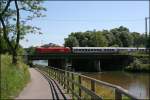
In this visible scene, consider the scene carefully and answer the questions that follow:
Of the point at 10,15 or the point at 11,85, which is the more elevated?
the point at 10,15

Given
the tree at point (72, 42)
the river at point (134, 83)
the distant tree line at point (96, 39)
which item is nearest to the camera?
the river at point (134, 83)

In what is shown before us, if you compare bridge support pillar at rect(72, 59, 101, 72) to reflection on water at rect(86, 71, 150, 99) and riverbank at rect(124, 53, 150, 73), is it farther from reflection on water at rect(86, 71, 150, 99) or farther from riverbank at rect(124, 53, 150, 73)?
reflection on water at rect(86, 71, 150, 99)

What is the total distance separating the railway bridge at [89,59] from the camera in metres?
110

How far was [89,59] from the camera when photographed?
4715 inches

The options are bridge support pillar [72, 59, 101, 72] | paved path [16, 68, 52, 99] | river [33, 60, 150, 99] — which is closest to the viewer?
paved path [16, 68, 52, 99]

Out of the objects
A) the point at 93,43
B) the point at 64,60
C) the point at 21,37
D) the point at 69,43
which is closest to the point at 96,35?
the point at 93,43

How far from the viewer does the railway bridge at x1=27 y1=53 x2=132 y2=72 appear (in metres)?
110

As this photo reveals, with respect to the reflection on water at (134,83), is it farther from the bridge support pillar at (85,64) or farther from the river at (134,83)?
the bridge support pillar at (85,64)

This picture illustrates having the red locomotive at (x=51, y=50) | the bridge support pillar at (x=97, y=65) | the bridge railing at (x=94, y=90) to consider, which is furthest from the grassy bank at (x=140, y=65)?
the bridge railing at (x=94, y=90)

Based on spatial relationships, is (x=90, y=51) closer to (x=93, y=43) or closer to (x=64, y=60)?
(x=64, y=60)

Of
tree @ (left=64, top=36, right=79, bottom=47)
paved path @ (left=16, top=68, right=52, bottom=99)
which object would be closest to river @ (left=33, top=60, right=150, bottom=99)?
paved path @ (left=16, top=68, right=52, bottom=99)

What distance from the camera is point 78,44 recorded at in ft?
597

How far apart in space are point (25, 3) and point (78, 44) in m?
149

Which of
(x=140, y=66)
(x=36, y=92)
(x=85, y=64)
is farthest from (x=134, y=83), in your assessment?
(x=85, y=64)
